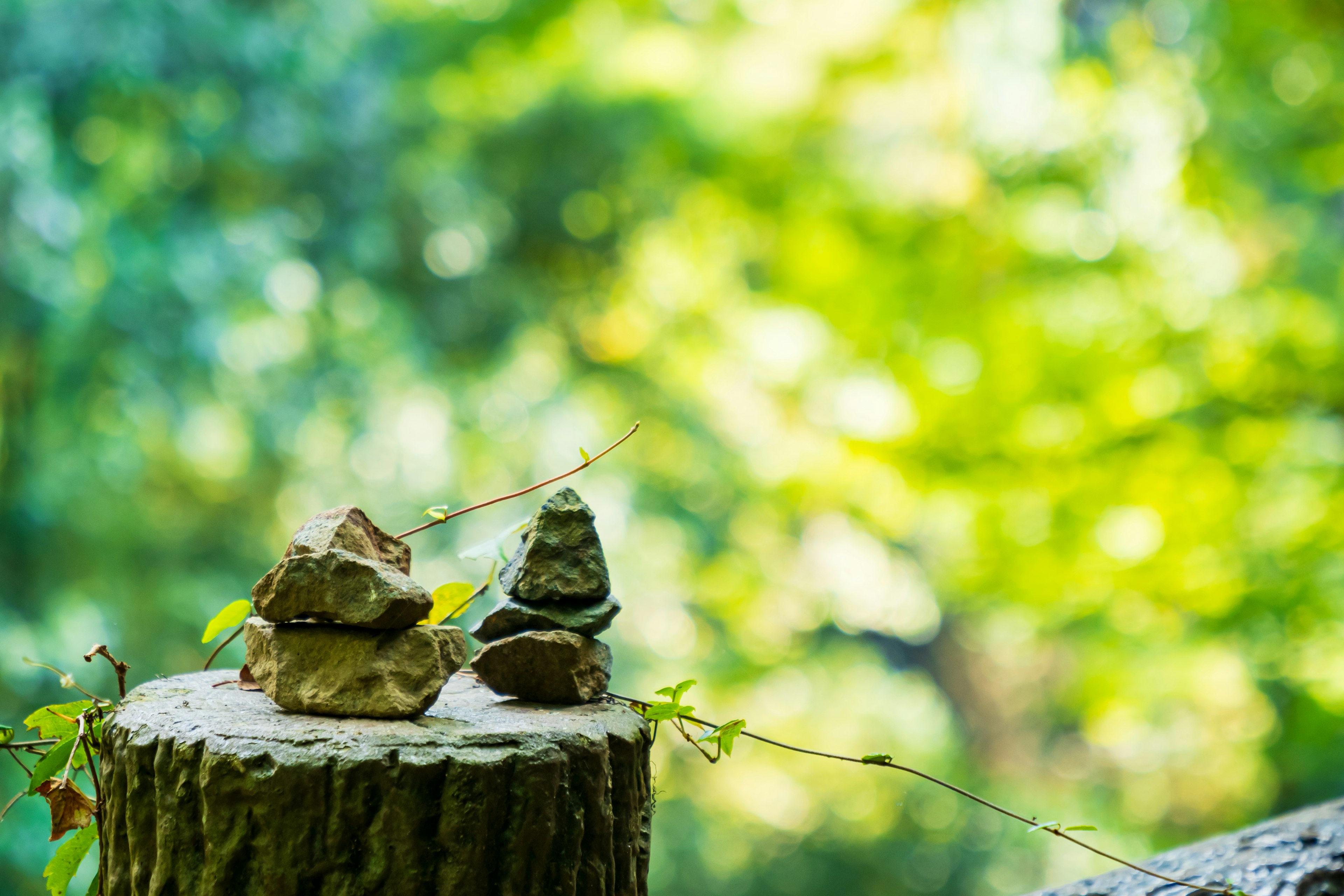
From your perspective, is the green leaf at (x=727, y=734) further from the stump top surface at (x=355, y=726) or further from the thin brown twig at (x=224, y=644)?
the thin brown twig at (x=224, y=644)

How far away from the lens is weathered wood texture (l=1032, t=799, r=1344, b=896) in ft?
3.18

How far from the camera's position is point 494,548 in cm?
93

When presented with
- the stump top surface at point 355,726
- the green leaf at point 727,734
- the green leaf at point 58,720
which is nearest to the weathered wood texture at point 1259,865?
the green leaf at point 727,734

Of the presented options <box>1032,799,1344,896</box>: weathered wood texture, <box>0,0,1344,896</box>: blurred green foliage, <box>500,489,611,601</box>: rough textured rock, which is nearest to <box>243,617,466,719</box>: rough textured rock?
<box>500,489,611,601</box>: rough textured rock

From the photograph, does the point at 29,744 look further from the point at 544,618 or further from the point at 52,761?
the point at 544,618

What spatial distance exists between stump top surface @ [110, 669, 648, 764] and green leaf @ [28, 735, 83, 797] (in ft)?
0.21

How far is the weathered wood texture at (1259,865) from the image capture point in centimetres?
97

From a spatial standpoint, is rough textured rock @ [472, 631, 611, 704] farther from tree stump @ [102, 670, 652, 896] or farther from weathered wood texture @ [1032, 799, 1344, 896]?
weathered wood texture @ [1032, 799, 1344, 896]

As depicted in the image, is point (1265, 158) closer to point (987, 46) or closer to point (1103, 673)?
point (987, 46)

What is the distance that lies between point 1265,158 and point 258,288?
131 inches

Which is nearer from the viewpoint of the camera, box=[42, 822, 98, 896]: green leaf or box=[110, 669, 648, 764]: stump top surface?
box=[110, 669, 648, 764]: stump top surface

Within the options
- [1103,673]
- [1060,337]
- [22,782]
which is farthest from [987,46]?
[22,782]

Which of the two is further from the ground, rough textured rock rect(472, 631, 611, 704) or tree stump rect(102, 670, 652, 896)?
rough textured rock rect(472, 631, 611, 704)

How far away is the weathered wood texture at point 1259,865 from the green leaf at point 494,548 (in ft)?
2.35
